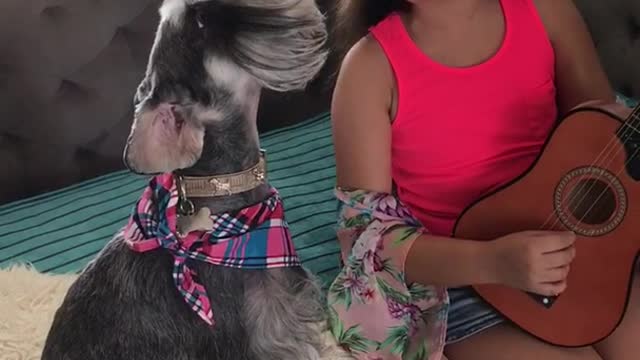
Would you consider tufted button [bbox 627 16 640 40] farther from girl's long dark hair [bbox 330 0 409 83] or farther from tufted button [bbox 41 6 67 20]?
tufted button [bbox 41 6 67 20]

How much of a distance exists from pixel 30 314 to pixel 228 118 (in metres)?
0.33

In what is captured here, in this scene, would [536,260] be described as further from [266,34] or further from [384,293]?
[266,34]

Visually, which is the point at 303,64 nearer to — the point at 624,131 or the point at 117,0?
the point at 624,131

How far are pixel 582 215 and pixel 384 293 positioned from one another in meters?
0.21

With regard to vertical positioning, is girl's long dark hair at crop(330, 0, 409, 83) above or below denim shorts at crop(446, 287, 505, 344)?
above

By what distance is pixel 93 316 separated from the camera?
0.67 m

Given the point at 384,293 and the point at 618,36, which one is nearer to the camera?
the point at 384,293

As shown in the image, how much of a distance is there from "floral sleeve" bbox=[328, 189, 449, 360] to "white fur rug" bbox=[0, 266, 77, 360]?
27 centimetres

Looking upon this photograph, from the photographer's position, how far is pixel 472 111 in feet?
3.16

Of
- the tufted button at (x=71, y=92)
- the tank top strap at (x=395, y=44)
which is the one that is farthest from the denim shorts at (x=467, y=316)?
the tufted button at (x=71, y=92)

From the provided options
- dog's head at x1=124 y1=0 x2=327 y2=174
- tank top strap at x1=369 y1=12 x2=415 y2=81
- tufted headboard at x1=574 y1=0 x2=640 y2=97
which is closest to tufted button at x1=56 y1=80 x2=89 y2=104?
tank top strap at x1=369 y1=12 x2=415 y2=81

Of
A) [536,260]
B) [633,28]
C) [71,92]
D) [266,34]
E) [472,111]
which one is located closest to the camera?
[266,34]

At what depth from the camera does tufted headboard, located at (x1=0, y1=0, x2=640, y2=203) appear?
107cm

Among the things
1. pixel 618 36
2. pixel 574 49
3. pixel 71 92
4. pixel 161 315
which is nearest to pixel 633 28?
pixel 618 36
